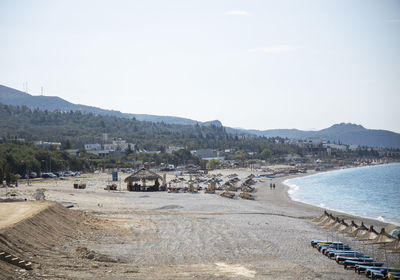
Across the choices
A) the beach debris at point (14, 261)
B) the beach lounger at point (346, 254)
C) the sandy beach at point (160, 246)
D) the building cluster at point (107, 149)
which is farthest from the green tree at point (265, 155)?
the beach debris at point (14, 261)

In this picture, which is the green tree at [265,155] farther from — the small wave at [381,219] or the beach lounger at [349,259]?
the beach lounger at [349,259]

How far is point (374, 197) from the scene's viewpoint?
42312 millimetres

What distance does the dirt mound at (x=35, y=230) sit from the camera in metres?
11.8

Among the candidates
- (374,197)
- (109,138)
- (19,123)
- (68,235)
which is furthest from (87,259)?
(19,123)

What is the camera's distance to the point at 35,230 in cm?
1447

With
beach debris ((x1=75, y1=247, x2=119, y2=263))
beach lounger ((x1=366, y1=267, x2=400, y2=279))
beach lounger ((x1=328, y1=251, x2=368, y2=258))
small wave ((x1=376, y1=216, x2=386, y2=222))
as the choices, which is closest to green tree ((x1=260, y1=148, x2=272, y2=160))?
small wave ((x1=376, y1=216, x2=386, y2=222))

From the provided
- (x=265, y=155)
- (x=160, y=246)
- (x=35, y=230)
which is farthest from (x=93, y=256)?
(x=265, y=155)

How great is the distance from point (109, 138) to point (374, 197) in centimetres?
12726

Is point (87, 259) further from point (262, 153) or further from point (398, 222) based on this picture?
point (262, 153)

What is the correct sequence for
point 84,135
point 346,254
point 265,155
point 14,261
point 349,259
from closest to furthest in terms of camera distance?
point 14,261
point 349,259
point 346,254
point 265,155
point 84,135

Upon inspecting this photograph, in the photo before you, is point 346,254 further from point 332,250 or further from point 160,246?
point 160,246

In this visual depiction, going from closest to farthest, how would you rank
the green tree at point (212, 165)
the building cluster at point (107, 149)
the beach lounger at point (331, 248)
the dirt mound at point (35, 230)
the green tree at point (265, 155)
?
the dirt mound at point (35, 230)
the beach lounger at point (331, 248)
the green tree at point (212, 165)
the building cluster at point (107, 149)
the green tree at point (265, 155)

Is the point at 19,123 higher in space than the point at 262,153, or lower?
higher

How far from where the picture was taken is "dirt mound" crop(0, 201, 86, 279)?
11803 millimetres
